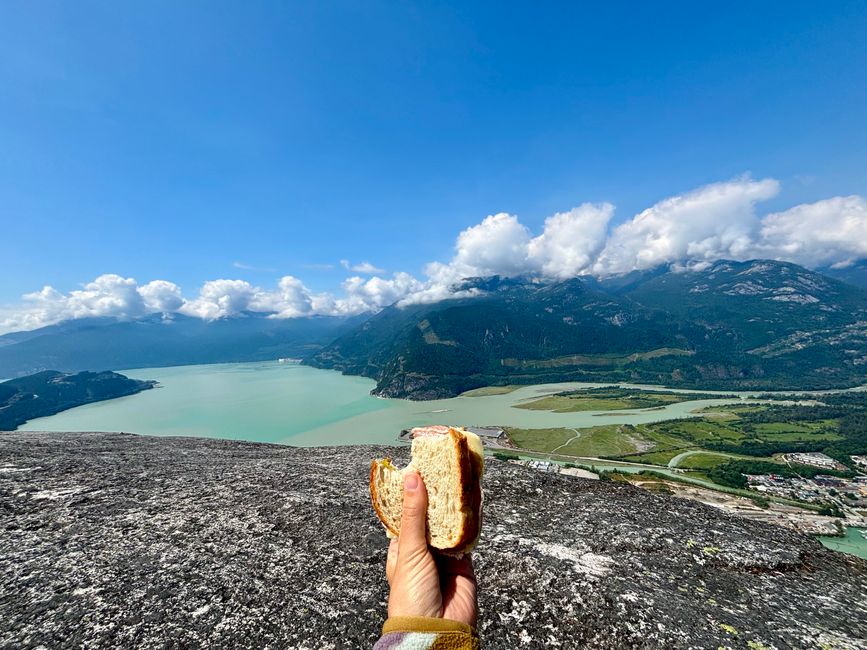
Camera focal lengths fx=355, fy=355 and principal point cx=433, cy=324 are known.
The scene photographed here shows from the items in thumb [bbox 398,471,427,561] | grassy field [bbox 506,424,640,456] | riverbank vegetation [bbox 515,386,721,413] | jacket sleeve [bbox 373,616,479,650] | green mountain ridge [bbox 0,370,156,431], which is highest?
thumb [bbox 398,471,427,561]

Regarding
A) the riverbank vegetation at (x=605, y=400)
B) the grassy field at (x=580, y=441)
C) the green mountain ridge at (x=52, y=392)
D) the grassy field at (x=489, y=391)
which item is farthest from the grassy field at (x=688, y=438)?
the green mountain ridge at (x=52, y=392)

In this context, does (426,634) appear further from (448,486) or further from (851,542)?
(851,542)

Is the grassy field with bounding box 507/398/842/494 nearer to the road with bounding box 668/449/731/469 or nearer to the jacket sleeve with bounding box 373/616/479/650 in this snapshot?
the road with bounding box 668/449/731/469

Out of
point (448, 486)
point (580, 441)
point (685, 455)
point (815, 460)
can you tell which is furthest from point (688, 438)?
point (448, 486)

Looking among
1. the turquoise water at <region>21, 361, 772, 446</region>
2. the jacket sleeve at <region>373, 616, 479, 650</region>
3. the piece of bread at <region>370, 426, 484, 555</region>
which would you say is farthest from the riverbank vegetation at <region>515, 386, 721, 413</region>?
the jacket sleeve at <region>373, 616, 479, 650</region>

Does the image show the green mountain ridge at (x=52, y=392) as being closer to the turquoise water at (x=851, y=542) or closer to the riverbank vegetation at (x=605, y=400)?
the riverbank vegetation at (x=605, y=400)

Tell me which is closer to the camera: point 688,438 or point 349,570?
point 349,570

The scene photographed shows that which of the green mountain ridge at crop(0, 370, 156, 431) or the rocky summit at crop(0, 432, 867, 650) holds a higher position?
the rocky summit at crop(0, 432, 867, 650)
